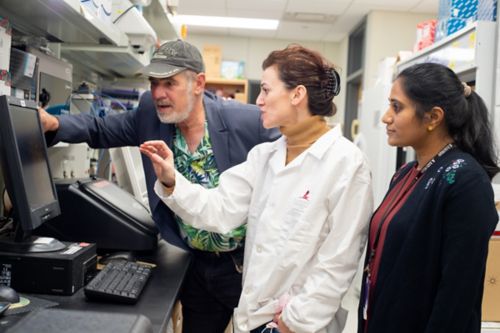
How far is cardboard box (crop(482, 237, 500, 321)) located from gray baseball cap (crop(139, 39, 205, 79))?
1431mm

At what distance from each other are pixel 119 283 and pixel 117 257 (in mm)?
306

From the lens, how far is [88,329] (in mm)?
803

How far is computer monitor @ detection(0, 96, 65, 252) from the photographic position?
1.06 metres

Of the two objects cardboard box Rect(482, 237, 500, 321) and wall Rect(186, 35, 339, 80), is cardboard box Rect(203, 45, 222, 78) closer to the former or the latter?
wall Rect(186, 35, 339, 80)

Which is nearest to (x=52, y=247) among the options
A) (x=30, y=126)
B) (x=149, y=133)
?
(x=30, y=126)

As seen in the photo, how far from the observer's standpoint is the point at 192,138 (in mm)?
1659

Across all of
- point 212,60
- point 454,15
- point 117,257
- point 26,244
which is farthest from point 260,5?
point 26,244

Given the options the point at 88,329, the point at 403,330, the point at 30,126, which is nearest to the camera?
the point at 88,329

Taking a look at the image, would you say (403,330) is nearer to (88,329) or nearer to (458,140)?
(458,140)

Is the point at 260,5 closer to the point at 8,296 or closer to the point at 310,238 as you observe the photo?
the point at 310,238

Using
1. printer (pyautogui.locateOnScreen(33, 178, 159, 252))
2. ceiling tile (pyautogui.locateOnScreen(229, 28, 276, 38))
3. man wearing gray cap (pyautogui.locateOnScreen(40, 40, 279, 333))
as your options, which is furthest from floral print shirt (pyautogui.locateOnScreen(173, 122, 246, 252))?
ceiling tile (pyautogui.locateOnScreen(229, 28, 276, 38))

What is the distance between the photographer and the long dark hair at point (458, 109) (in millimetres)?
1184

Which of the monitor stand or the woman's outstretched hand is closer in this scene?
the monitor stand

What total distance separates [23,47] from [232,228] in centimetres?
89
